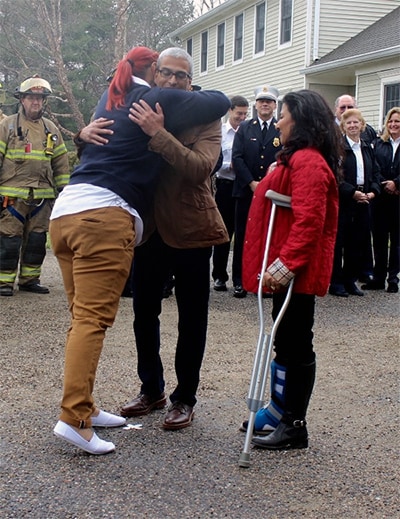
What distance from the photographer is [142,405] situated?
4.34 metres

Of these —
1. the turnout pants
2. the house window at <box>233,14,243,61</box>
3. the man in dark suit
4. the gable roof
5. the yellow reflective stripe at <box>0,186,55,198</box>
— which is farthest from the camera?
the house window at <box>233,14,243,61</box>

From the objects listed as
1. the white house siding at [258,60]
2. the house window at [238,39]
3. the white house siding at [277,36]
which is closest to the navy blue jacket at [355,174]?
the white house siding at [277,36]

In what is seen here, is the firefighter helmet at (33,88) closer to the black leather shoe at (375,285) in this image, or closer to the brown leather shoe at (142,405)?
the brown leather shoe at (142,405)

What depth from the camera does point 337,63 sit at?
63.1 feet

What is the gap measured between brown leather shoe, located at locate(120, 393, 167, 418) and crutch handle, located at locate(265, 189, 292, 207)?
59.3 inches

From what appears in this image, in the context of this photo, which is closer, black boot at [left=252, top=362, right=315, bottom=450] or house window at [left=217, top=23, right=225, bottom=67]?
black boot at [left=252, top=362, right=315, bottom=450]

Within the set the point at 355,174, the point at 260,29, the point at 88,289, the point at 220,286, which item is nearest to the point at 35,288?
the point at 220,286

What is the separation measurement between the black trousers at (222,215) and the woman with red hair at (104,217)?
4660mm

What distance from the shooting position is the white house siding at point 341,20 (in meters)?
20.9

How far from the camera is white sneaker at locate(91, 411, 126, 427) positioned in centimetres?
408

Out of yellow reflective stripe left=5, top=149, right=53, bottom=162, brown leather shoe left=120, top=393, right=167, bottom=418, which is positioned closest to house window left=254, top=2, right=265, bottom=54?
yellow reflective stripe left=5, top=149, right=53, bottom=162

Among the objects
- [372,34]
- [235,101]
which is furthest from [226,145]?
[372,34]

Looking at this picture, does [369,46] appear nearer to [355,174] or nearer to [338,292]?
[355,174]

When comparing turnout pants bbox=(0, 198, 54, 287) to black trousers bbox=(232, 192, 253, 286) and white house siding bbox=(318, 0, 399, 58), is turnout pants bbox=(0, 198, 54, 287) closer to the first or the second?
black trousers bbox=(232, 192, 253, 286)
